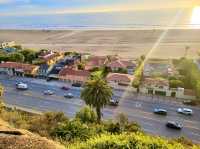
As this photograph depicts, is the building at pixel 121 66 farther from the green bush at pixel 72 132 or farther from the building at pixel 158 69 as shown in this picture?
the green bush at pixel 72 132

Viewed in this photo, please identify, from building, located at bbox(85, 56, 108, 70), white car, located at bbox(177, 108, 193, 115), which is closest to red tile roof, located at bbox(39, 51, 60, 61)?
building, located at bbox(85, 56, 108, 70)

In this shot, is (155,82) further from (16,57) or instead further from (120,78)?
(16,57)

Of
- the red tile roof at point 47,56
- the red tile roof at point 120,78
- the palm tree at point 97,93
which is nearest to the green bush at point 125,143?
the palm tree at point 97,93

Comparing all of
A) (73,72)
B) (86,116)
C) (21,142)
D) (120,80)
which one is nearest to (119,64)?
(120,80)

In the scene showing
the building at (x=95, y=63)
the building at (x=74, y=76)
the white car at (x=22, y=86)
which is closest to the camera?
the white car at (x=22, y=86)

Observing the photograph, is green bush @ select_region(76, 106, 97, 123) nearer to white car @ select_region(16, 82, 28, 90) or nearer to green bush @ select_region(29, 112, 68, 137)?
green bush @ select_region(29, 112, 68, 137)
